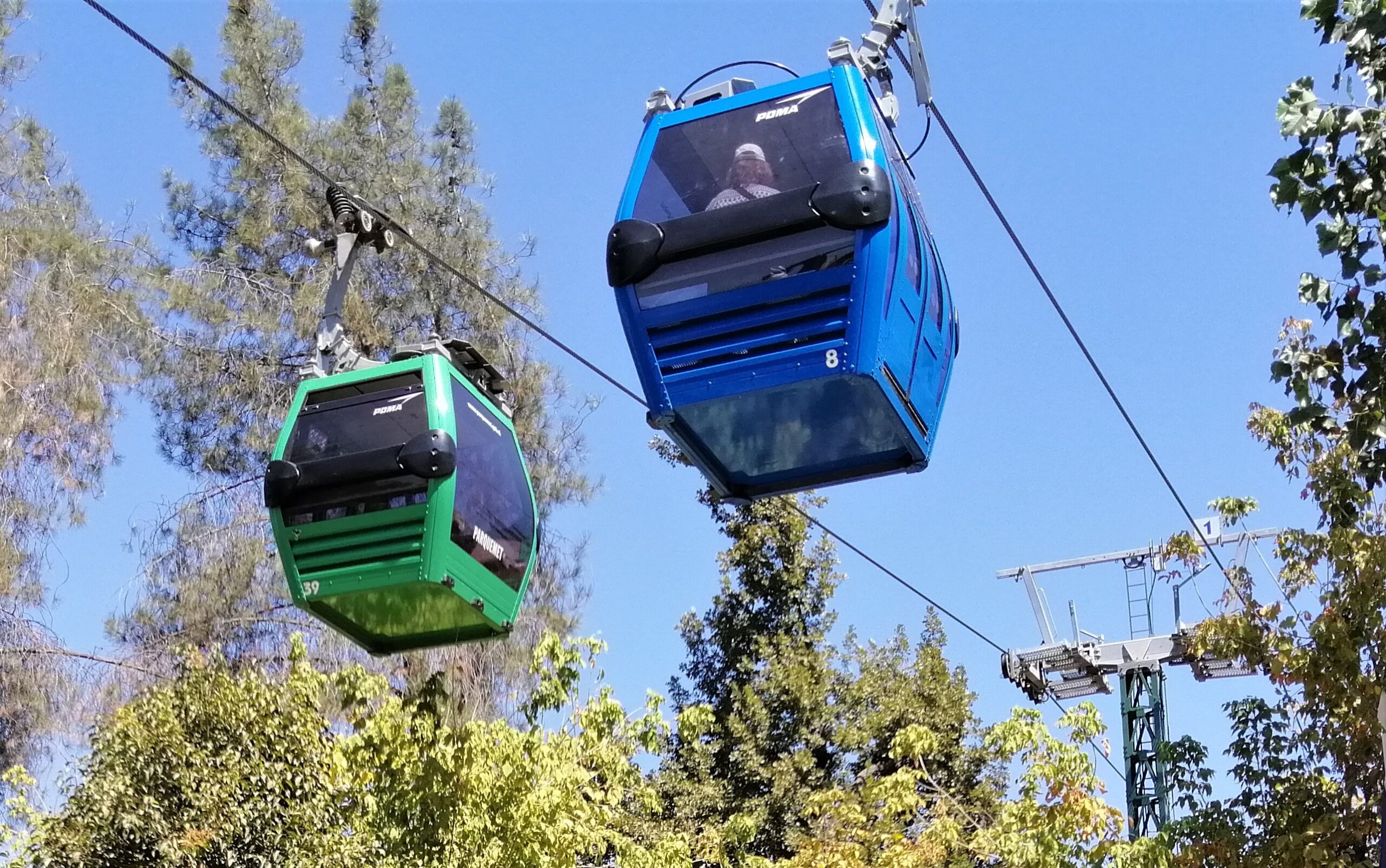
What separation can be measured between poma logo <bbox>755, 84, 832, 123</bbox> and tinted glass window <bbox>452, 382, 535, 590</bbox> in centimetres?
225

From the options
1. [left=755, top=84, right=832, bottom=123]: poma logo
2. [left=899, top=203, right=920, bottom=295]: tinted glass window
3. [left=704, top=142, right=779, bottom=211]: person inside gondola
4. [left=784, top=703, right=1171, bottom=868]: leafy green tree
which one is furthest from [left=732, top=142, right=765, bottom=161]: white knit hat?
[left=784, top=703, right=1171, bottom=868]: leafy green tree

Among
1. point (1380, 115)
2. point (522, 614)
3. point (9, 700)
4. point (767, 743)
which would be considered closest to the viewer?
point (1380, 115)

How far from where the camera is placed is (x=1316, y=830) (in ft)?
32.4

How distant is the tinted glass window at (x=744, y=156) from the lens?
599 centimetres

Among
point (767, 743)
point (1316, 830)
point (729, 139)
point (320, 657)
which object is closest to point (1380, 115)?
point (729, 139)

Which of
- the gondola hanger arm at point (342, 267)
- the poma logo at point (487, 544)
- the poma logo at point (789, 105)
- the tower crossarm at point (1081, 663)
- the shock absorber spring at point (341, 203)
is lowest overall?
the poma logo at point (487, 544)

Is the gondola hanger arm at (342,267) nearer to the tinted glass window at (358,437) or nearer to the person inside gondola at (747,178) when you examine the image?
the tinted glass window at (358,437)

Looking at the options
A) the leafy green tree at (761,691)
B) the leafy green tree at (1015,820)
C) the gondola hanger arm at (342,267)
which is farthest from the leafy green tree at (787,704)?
the gondola hanger arm at (342,267)

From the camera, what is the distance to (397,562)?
7277 millimetres

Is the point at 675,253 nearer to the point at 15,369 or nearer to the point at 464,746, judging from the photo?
the point at 464,746

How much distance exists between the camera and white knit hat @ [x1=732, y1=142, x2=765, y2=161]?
6.07 m

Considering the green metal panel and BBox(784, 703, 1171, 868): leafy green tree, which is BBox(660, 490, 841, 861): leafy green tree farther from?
the green metal panel

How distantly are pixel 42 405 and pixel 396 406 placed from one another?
9.84 metres

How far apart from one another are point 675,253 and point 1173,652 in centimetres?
1363
